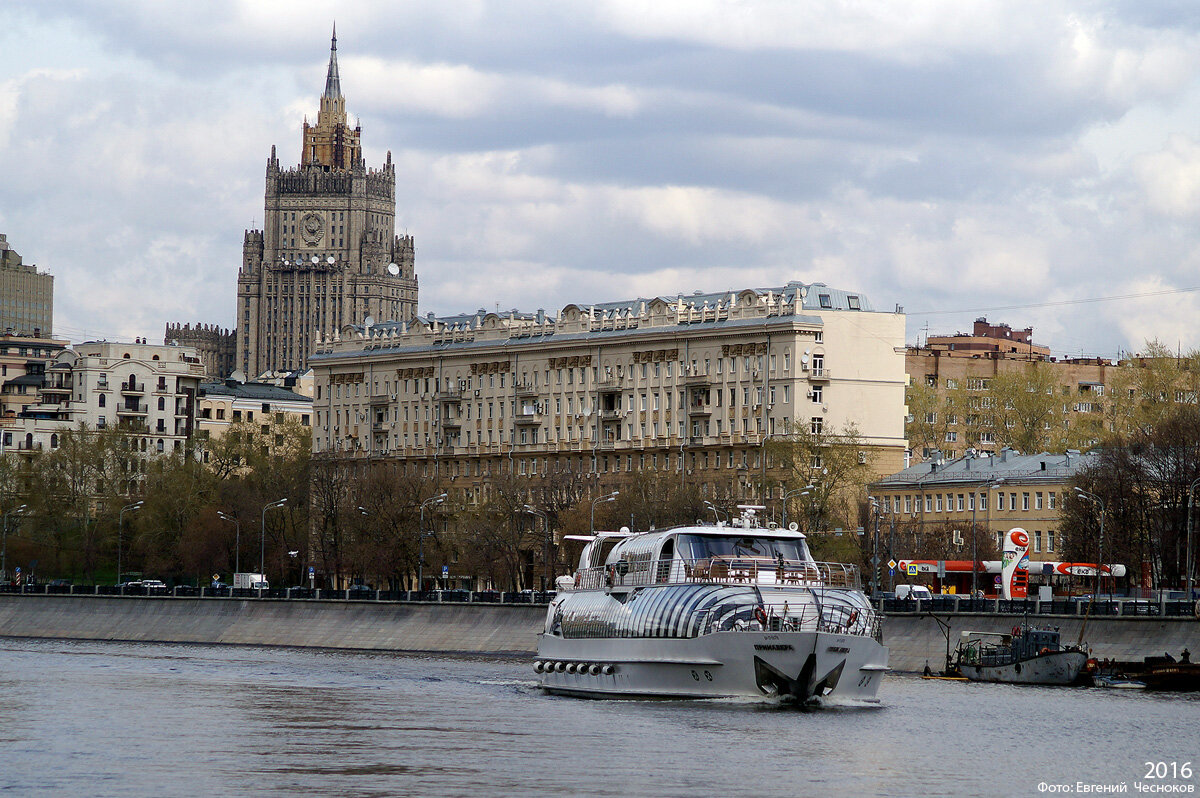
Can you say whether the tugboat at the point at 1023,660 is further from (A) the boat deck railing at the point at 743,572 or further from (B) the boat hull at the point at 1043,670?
(A) the boat deck railing at the point at 743,572

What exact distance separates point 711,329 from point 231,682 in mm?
94267

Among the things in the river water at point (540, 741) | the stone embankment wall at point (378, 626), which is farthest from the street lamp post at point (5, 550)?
the river water at point (540, 741)

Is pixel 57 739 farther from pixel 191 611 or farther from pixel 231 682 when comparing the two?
pixel 191 611

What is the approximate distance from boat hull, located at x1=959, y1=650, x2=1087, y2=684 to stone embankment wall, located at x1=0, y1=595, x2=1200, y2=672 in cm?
594

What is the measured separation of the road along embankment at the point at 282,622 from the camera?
128250 mm

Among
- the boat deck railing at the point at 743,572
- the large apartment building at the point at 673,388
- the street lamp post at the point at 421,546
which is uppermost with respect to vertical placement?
the large apartment building at the point at 673,388

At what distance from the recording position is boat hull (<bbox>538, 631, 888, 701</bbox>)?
70000 mm

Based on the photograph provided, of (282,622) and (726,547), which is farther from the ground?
(726,547)

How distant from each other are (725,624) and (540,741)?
11.5m

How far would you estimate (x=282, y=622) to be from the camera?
469 feet

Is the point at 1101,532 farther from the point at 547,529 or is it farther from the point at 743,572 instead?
the point at 743,572

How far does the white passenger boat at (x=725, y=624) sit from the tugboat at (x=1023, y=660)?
659 inches

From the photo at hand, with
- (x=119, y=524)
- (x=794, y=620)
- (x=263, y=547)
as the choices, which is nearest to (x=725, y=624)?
(x=794, y=620)

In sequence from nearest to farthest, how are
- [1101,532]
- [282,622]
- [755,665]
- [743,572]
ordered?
[755,665]
[743,572]
[1101,532]
[282,622]
